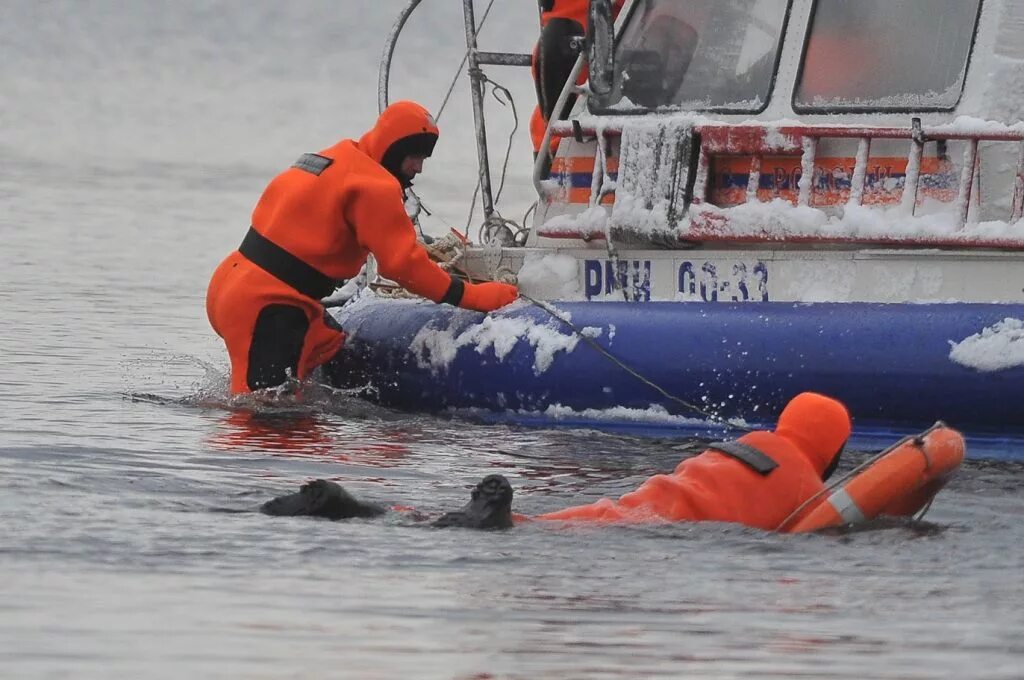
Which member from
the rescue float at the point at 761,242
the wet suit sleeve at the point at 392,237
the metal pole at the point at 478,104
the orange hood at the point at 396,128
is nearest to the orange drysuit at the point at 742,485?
the rescue float at the point at 761,242

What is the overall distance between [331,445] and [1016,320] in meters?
2.42

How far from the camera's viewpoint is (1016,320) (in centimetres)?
798

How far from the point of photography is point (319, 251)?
912 centimetres

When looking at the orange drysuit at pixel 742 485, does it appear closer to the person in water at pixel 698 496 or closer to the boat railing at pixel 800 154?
the person in water at pixel 698 496

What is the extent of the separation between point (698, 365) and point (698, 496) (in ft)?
6.76

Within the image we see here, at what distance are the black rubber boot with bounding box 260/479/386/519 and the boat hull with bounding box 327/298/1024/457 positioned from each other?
220 cm

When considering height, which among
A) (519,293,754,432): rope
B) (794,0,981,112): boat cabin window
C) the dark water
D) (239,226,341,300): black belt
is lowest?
the dark water

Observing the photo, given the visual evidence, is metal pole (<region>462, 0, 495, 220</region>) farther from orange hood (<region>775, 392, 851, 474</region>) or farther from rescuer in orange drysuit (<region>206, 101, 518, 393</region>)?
orange hood (<region>775, 392, 851, 474</region>)

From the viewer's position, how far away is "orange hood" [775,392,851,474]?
22.2 ft

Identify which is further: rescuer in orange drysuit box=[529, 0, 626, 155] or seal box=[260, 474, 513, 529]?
rescuer in orange drysuit box=[529, 0, 626, 155]

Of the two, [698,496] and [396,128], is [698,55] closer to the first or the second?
[396,128]

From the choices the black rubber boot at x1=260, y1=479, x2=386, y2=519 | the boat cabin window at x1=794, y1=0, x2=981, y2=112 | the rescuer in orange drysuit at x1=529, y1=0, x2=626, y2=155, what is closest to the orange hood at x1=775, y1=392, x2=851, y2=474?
the black rubber boot at x1=260, y1=479, x2=386, y2=519

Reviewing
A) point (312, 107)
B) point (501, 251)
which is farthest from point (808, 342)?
point (312, 107)

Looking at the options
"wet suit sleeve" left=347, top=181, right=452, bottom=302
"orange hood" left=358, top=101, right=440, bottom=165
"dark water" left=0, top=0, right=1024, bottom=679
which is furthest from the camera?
"orange hood" left=358, top=101, right=440, bottom=165
